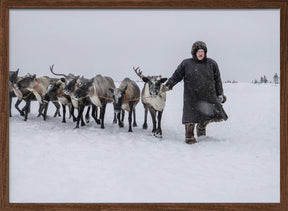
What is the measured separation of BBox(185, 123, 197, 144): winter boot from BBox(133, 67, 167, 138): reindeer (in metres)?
0.53

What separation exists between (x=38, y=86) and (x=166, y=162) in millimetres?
3332

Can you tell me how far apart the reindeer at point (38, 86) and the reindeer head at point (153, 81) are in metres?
1.90

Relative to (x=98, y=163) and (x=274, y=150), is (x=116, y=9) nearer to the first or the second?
(x=98, y=163)

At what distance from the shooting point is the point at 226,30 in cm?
454

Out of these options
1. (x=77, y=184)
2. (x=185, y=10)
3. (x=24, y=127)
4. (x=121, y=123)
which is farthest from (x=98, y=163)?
(x=185, y=10)

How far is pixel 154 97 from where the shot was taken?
5.71 m

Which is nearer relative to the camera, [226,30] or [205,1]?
[205,1]

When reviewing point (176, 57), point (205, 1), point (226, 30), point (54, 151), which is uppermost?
point (205, 1)

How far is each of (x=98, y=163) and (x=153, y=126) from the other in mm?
1800

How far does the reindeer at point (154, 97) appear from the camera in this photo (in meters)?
5.27

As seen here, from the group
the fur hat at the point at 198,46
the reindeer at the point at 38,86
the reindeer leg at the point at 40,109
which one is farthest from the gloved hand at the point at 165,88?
the reindeer leg at the point at 40,109

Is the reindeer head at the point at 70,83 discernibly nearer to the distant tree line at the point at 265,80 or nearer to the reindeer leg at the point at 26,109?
the reindeer leg at the point at 26,109

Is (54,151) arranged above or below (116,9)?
below

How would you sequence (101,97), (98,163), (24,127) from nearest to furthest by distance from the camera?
(98,163) → (24,127) → (101,97)
